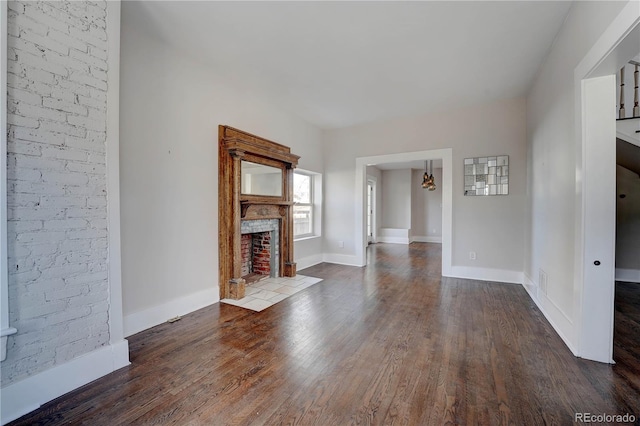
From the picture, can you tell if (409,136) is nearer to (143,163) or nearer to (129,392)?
(143,163)

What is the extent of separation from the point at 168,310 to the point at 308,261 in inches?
113

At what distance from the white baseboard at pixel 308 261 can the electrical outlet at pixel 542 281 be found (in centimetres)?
350

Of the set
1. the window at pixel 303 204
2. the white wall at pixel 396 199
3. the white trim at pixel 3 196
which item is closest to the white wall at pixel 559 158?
the white trim at pixel 3 196

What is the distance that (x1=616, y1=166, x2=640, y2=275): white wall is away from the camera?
407cm

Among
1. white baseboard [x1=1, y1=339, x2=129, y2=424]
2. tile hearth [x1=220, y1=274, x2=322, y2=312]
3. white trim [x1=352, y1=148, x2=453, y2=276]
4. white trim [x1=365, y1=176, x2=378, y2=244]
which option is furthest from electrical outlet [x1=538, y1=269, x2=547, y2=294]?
white trim [x1=365, y1=176, x2=378, y2=244]

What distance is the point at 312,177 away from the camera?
566cm

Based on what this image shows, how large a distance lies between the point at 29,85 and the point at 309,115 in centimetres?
375

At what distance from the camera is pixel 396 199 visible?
31.1 ft

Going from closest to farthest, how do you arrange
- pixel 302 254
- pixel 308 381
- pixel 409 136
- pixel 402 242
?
pixel 308 381 → pixel 409 136 → pixel 302 254 → pixel 402 242

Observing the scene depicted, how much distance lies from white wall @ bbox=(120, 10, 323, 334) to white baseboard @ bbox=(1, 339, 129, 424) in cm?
59

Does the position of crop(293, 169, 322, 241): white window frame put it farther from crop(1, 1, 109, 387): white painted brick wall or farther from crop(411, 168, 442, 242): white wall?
crop(411, 168, 442, 242): white wall

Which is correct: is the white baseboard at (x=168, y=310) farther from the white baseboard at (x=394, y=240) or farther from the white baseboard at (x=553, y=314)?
the white baseboard at (x=394, y=240)

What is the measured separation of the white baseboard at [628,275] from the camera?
4.05 meters

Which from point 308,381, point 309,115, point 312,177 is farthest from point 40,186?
point 312,177
